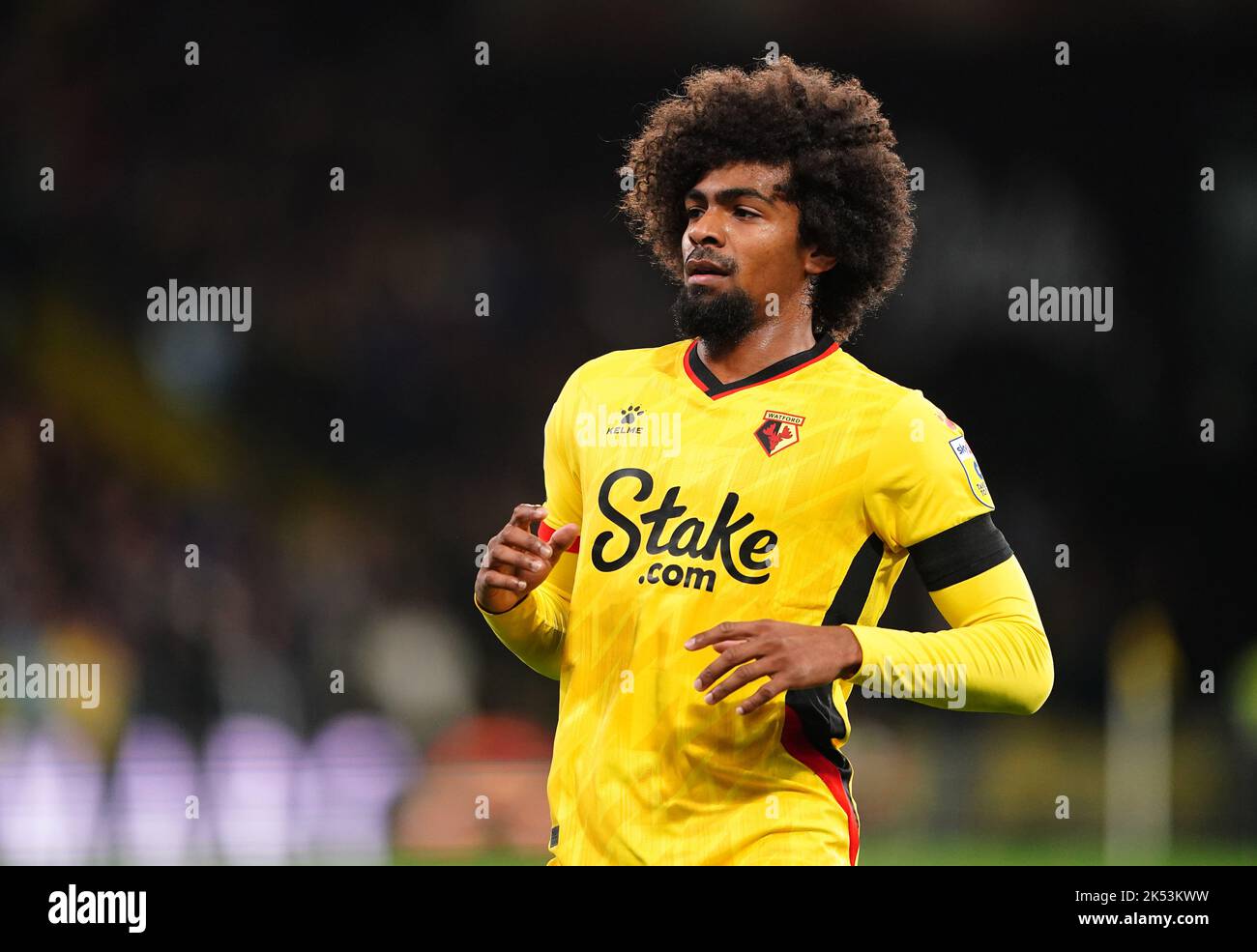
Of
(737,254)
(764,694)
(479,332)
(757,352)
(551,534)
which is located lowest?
(764,694)

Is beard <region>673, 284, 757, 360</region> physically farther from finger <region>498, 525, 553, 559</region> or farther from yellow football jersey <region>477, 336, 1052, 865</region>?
finger <region>498, 525, 553, 559</region>

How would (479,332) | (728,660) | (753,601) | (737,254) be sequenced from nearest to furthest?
(728,660) < (753,601) < (737,254) < (479,332)

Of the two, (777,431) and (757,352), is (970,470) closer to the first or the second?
(777,431)

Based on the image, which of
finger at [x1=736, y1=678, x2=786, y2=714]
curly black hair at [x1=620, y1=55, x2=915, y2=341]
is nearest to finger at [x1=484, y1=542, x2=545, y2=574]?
finger at [x1=736, y1=678, x2=786, y2=714]

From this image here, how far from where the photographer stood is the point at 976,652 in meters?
3.28

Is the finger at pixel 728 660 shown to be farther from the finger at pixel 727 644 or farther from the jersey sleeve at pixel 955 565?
the jersey sleeve at pixel 955 565

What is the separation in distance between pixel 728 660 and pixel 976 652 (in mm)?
607

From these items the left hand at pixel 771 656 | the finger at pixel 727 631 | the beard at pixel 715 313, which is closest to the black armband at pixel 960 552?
the left hand at pixel 771 656

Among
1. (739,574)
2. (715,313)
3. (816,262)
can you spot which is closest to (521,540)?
(739,574)

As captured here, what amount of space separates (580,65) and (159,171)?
8.47 ft

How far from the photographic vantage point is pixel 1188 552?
28.2 feet

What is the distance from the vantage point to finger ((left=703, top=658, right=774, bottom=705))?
→ 3025 mm

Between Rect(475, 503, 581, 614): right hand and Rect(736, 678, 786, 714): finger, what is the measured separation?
549mm

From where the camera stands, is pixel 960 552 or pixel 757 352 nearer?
pixel 960 552
